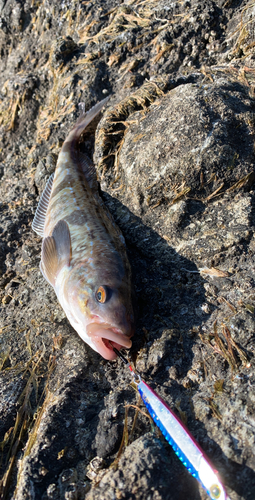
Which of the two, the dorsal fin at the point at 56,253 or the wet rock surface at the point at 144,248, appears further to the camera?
the dorsal fin at the point at 56,253

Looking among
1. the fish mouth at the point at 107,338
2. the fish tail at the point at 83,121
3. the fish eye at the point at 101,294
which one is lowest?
the fish mouth at the point at 107,338

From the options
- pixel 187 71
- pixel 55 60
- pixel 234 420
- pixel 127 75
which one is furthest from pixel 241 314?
pixel 55 60

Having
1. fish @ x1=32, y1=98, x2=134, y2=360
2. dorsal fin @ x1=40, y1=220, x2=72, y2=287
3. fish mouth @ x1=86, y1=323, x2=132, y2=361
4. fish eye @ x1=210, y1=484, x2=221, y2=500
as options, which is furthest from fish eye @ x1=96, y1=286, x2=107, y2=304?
fish eye @ x1=210, y1=484, x2=221, y2=500

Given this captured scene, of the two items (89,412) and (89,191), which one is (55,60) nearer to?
(89,191)

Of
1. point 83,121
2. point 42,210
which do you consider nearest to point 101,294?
point 42,210

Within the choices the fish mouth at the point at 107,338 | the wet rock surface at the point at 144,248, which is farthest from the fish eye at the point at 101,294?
the wet rock surface at the point at 144,248

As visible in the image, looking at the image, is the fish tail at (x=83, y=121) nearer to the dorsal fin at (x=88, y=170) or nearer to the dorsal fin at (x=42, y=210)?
the dorsal fin at (x=88, y=170)

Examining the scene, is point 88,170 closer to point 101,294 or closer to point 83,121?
point 83,121
